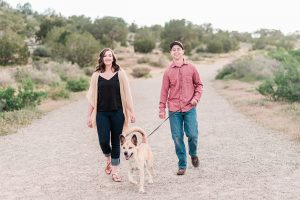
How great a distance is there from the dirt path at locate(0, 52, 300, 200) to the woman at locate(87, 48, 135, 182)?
0.83 m

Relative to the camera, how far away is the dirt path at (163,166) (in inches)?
297

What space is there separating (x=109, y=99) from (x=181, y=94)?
1150 mm

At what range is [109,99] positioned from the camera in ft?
26.3

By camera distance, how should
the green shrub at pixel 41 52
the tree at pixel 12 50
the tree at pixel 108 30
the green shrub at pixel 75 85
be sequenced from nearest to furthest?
the green shrub at pixel 75 85, the tree at pixel 12 50, the green shrub at pixel 41 52, the tree at pixel 108 30

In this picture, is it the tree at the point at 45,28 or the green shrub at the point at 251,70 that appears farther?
the tree at the point at 45,28

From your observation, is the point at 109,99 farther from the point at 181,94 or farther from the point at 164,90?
the point at 181,94

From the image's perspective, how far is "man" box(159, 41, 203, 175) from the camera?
328 inches

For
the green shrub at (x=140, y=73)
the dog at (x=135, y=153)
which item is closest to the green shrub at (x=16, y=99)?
the dog at (x=135, y=153)

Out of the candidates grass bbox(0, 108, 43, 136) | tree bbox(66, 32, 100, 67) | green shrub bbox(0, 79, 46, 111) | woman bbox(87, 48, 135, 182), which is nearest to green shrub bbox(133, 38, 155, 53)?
tree bbox(66, 32, 100, 67)

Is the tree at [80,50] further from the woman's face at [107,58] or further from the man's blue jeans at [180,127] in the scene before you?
the woman's face at [107,58]

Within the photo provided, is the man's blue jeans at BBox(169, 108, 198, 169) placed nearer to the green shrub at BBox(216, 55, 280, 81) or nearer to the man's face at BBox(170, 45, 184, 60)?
the man's face at BBox(170, 45, 184, 60)

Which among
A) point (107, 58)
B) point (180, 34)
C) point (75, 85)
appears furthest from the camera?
point (180, 34)

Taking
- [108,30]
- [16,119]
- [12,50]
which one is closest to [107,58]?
[16,119]

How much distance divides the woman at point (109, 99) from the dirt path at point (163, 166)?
0.83 metres
